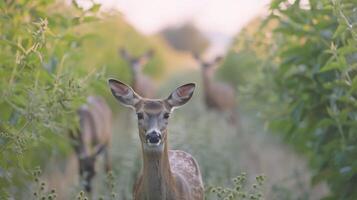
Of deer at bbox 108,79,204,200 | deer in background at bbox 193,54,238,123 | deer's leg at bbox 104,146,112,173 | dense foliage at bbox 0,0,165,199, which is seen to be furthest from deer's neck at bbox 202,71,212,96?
deer at bbox 108,79,204,200

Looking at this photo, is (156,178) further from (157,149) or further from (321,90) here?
(321,90)

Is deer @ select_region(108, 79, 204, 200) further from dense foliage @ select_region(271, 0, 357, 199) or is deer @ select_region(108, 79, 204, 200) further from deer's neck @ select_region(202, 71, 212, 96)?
deer's neck @ select_region(202, 71, 212, 96)

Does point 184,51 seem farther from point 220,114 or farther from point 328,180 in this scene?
point 328,180

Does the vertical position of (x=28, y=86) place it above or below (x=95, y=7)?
below

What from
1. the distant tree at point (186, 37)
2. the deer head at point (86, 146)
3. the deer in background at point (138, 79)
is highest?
the distant tree at point (186, 37)

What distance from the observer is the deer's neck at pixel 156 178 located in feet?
19.0

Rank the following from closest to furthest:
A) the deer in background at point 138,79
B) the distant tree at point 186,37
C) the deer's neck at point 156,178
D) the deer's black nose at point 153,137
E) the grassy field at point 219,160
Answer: the deer's black nose at point 153,137 < the deer's neck at point 156,178 < the grassy field at point 219,160 < the deer in background at point 138,79 < the distant tree at point 186,37

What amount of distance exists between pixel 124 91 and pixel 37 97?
2.38 ft

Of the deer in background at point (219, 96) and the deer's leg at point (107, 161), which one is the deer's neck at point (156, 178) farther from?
the deer in background at point (219, 96)

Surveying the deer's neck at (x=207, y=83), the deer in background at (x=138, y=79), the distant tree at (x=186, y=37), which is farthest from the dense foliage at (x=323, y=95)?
the distant tree at (x=186, y=37)

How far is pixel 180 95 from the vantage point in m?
6.04

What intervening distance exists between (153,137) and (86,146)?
5128mm

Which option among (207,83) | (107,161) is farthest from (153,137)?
(207,83)

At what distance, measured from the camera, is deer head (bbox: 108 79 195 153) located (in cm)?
560
